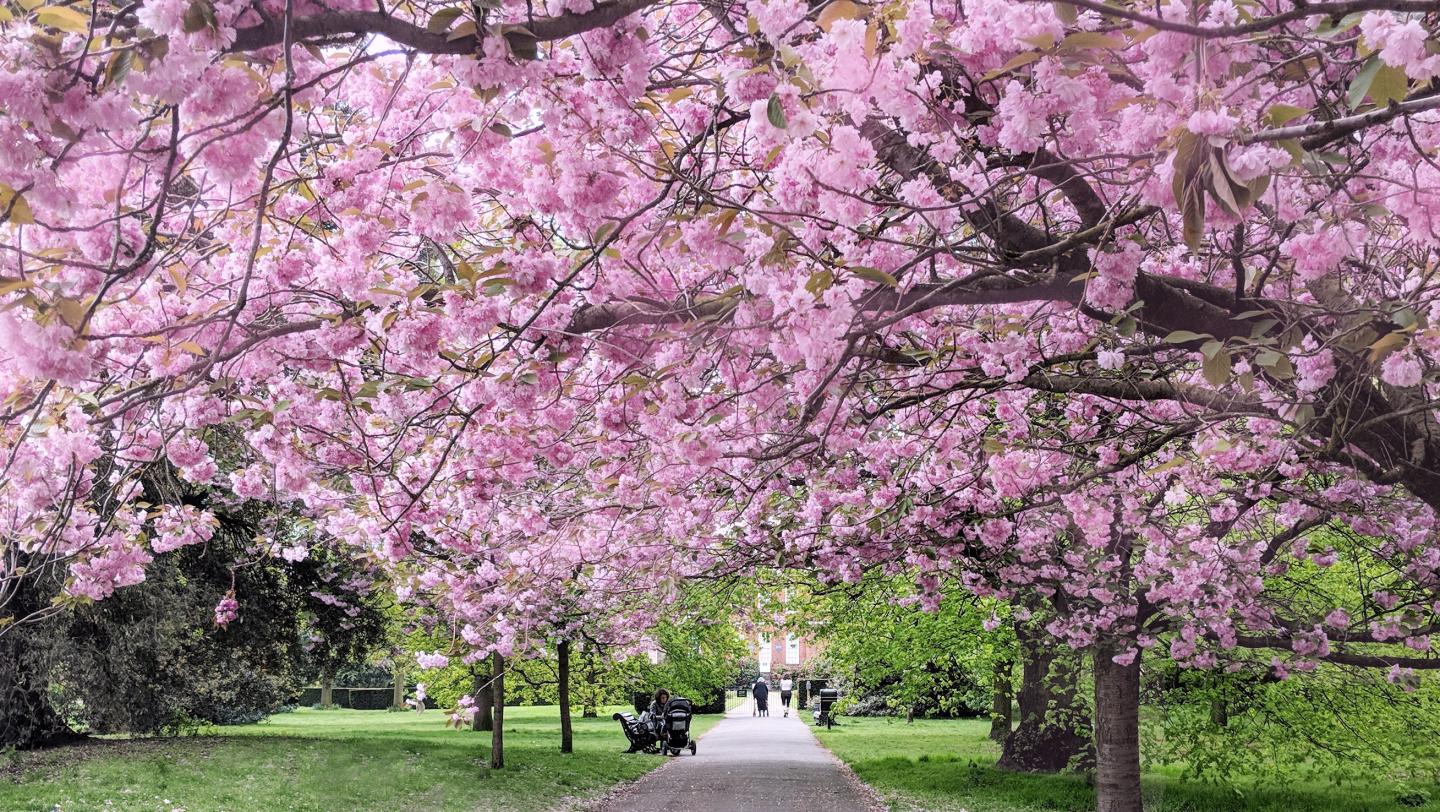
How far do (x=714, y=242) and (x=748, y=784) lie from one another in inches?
441

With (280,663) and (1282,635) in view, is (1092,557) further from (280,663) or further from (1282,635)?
(280,663)

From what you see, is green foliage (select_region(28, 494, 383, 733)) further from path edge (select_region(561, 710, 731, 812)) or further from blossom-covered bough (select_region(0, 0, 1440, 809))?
blossom-covered bough (select_region(0, 0, 1440, 809))

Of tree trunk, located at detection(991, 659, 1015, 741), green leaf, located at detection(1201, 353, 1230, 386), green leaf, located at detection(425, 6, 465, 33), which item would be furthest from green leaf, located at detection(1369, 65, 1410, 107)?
tree trunk, located at detection(991, 659, 1015, 741)

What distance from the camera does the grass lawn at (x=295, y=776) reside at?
10.2 m

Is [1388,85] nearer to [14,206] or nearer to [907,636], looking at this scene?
[14,206]

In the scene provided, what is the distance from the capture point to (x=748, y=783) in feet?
43.2

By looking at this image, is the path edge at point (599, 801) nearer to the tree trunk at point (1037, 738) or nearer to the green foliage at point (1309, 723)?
the tree trunk at point (1037, 738)

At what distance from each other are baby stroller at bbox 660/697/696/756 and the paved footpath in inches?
12.6

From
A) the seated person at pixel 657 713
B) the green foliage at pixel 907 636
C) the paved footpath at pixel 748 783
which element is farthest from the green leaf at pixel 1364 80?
the seated person at pixel 657 713

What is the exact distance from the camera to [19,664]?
12336mm

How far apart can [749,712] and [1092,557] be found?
116 feet

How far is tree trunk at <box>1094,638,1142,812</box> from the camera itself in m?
8.50

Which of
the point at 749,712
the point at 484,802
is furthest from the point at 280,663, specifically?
the point at 749,712

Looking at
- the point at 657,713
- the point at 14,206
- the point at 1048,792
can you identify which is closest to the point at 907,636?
the point at 1048,792
